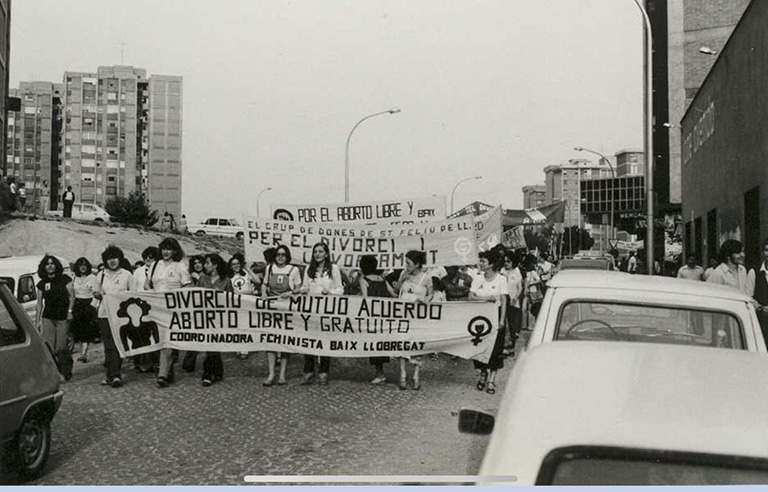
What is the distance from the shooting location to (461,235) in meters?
10.4

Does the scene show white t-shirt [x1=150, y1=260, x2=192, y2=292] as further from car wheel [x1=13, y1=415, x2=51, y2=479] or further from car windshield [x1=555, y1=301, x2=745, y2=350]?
car windshield [x1=555, y1=301, x2=745, y2=350]

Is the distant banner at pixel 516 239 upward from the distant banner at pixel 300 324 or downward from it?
upward

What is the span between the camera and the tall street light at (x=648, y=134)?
1278 cm

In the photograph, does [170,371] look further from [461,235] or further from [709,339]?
[709,339]

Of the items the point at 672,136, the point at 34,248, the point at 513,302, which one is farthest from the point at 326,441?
the point at 672,136

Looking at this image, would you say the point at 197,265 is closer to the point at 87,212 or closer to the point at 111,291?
the point at 111,291

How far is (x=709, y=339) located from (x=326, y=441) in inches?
125

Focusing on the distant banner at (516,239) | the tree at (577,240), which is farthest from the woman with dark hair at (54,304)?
the tree at (577,240)

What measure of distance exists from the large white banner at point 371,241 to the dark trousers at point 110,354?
6.41 feet

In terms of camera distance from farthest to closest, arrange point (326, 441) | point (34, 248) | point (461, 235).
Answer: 1. point (34, 248)
2. point (461, 235)
3. point (326, 441)

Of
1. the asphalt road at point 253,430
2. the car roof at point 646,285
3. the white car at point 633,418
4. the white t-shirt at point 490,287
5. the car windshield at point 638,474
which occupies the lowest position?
the asphalt road at point 253,430

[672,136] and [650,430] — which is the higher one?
[672,136]

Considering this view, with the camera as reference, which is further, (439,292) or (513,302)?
(513,302)

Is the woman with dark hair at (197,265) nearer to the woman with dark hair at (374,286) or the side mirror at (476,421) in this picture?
the woman with dark hair at (374,286)
